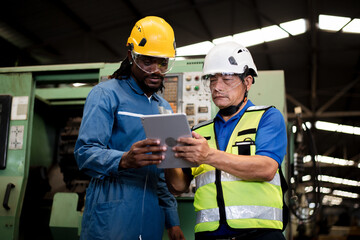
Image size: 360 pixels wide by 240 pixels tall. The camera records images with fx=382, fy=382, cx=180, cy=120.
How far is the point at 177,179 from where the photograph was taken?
6.11 ft

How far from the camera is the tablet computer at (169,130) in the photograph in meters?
1.49

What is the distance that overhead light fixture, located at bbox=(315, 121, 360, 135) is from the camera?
1136 cm

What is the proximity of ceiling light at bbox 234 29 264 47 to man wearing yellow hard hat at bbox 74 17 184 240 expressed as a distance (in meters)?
6.47

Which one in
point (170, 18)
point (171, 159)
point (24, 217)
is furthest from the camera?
point (170, 18)

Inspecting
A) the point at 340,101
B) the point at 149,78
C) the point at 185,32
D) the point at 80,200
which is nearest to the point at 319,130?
the point at 340,101

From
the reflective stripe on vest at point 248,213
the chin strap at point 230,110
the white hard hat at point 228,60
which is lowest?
the reflective stripe on vest at point 248,213

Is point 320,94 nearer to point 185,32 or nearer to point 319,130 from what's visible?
point 319,130

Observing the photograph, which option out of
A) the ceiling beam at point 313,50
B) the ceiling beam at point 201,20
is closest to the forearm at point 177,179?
the ceiling beam at point 201,20

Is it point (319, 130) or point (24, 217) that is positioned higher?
point (319, 130)

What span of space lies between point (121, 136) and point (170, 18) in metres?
6.09

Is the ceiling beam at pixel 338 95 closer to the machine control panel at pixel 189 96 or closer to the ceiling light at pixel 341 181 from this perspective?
the ceiling light at pixel 341 181

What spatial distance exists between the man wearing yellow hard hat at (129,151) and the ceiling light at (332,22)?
6599 mm

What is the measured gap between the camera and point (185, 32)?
318 inches

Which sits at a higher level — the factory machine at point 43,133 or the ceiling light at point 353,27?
the ceiling light at point 353,27
